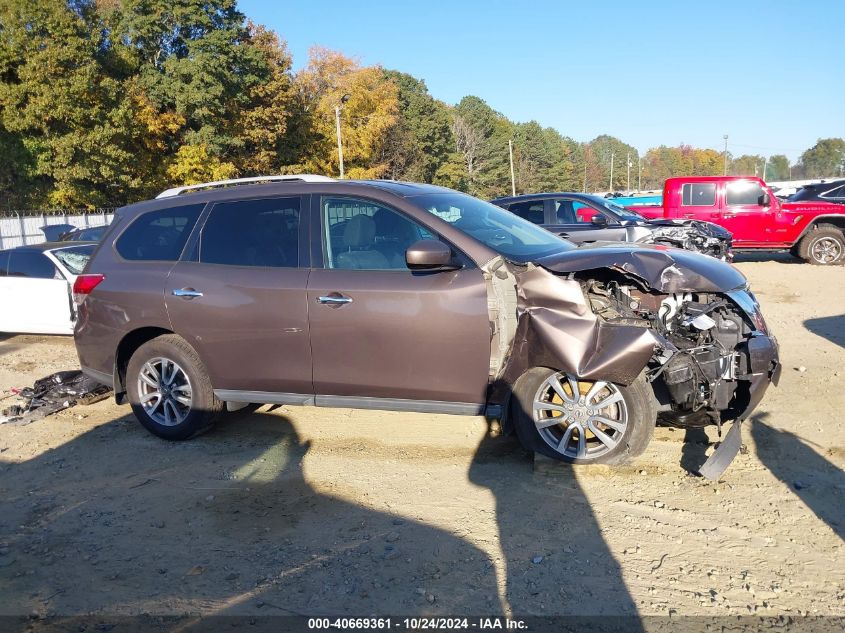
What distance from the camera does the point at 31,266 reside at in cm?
911

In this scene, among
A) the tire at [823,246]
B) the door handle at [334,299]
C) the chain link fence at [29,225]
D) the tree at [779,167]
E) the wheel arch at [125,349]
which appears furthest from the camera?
the tree at [779,167]

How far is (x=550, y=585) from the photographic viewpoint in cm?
326

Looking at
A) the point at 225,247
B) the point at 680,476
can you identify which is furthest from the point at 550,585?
the point at 225,247

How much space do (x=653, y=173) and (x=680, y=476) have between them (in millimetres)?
153474

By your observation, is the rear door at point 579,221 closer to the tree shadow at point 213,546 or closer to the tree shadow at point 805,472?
the tree shadow at point 805,472

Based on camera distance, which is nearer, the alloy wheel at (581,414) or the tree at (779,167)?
the alloy wheel at (581,414)

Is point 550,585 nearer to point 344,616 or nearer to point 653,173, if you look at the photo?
point 344,616

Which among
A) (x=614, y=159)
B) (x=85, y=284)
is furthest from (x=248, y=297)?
(x=614, y=159)

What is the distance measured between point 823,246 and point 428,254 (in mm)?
13950

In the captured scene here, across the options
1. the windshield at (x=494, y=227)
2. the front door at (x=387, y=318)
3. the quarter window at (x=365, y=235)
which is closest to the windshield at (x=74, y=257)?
the quarter window at (x=365, y=235)

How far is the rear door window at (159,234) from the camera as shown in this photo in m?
5.46

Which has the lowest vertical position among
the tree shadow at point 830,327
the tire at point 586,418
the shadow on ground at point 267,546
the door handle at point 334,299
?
the shadow on ground at point 267,546

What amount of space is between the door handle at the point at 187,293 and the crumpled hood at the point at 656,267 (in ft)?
8.39

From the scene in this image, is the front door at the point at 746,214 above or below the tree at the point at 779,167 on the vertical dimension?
below
